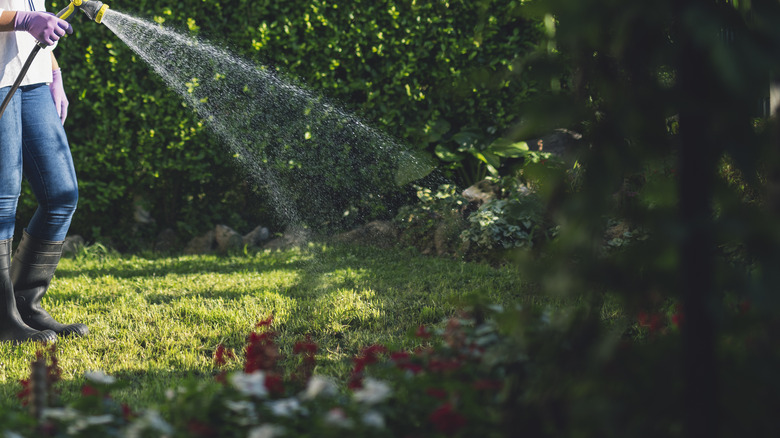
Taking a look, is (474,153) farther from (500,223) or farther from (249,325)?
(249,325)

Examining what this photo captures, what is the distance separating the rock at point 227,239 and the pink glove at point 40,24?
112 inches

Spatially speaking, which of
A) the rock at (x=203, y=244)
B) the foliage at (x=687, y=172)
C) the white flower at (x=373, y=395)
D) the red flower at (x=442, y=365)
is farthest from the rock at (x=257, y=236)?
the foliage at (x=687, y=172)

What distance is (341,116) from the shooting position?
538cm

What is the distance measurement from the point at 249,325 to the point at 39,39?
5.01 feet

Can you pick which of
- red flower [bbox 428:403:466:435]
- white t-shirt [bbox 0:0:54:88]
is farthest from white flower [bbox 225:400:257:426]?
white t-shirt [bbox 0:0:54:88]

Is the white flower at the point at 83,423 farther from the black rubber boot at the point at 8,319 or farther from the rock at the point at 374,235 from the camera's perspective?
the rock at the point at 374,235

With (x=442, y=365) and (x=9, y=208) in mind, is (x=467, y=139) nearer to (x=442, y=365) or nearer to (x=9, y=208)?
(x=9, y=208)

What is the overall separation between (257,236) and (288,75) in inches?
53.2

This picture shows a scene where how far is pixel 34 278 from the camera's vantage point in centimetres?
316

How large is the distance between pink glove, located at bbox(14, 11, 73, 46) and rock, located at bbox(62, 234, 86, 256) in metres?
2.97

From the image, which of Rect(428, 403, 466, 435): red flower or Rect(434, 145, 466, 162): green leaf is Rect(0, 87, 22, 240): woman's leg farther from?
Rect(434, 145, 466, 162): green leaf

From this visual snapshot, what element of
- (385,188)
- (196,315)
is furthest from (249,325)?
(385,188)

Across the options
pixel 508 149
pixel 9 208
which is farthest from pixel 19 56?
pixel 508 149

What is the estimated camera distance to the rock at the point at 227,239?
17.7 ft
